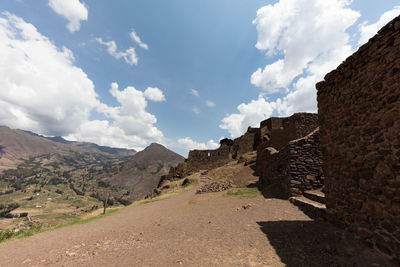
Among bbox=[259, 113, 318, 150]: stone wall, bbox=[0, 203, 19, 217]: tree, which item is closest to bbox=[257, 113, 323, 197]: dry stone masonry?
bbox=[259, 113, 318, 150]: stone wall

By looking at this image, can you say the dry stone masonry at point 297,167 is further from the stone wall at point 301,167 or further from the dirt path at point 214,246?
the dirt path at point 214,246

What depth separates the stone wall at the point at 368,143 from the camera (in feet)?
12.6

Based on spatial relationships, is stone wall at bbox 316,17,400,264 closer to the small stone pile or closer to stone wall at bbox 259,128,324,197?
stone wall at bbox 259,128,324,197

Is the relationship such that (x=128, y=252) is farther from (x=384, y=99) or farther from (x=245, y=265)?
(x=384, y=99)

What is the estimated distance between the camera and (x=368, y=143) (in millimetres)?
4512

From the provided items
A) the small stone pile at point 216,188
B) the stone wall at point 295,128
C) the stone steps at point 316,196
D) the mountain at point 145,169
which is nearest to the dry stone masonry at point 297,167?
the stone steps at point 316,196

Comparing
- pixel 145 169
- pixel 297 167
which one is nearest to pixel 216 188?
pixel 297 167

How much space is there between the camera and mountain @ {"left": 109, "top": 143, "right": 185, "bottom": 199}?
495ft

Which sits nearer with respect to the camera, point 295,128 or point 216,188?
point 295,128

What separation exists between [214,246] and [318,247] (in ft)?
8.80

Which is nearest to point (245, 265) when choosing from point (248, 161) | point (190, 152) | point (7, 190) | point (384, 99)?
point (384, 99)

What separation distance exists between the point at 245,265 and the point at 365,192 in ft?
11.9

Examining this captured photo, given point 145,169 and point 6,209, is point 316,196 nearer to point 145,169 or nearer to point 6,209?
point 145,169

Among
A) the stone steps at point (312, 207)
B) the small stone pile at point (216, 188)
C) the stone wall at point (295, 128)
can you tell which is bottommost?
the stone steps at point (312, 207)
